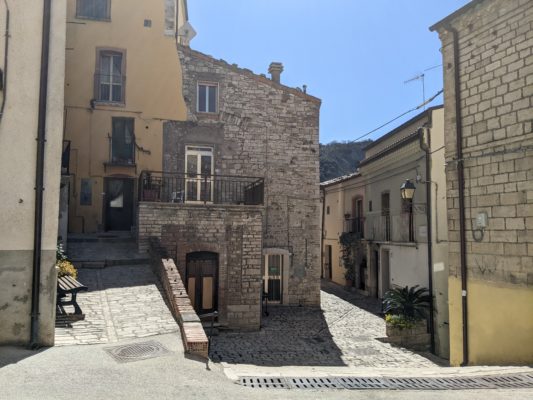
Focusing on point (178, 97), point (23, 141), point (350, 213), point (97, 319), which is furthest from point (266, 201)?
point (23, 141)

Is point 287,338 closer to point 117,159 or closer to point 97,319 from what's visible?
point 97,319

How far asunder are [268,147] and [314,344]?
7813mm

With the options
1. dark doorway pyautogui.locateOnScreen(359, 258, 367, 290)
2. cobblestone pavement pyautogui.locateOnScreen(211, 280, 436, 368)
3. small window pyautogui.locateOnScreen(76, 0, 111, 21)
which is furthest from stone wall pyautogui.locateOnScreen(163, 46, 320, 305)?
dark doorway pyautogui.locateOnScreen(359, 258, 367, 290)

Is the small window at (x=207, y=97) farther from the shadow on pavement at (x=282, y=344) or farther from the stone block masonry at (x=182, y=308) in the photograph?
the shadow on pavement at (x=282, y=344)

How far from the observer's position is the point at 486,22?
851cm

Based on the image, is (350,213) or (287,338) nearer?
(287,338)

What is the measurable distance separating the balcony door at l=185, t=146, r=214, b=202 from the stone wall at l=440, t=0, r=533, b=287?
30.5 ft

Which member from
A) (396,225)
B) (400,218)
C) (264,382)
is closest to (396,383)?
(264,382)

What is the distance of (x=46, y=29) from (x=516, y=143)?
824cm

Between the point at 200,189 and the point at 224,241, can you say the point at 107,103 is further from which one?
the point at 224,241

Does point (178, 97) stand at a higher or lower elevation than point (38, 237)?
higher

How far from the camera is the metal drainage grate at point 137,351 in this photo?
6344mm

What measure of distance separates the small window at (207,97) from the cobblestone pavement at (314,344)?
7826mm

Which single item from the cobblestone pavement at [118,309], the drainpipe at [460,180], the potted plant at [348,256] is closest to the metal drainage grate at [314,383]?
the cobblestone pavement at [118,309]
